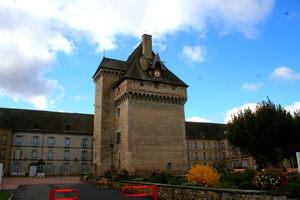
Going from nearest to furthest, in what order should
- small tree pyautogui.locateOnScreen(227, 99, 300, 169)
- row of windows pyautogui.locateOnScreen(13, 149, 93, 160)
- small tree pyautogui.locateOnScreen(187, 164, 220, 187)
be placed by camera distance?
1. small tree pyautogui.locateOnScreen(187, 164, 220, 187)
2. small tree pyautogui.locateOnScreen(227, 99, 300, 169)
3. row of windows pyautogui.locateOnScreen(13, 149, 93, 160)

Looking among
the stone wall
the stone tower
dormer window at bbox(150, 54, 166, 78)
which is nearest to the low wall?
the stone wall

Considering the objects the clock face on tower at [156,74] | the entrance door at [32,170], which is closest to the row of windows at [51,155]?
the entrance door at [32,170]

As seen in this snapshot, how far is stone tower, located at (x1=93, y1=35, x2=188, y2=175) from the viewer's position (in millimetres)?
28891

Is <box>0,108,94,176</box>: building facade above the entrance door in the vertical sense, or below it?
above

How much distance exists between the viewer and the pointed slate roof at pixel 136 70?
3061 cm

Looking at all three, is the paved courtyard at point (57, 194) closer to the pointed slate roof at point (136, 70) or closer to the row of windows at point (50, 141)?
the pointed slate roof at point (136, 70)

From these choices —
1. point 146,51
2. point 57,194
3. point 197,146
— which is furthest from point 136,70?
point 197,146

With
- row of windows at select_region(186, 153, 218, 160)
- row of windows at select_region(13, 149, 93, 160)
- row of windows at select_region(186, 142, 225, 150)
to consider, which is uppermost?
row of windows at select_region(186, 142, 225, 150)

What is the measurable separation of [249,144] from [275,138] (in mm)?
2840

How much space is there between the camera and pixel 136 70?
103 ft

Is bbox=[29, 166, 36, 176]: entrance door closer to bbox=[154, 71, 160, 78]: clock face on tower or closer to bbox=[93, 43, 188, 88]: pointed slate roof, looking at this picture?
bbox=[93, 43, 188, 88]: pointed slate roof

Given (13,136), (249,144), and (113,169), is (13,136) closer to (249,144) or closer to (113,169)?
(113,169)

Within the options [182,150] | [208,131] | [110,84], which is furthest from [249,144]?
[208,131]

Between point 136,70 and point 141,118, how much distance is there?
6.00 m
